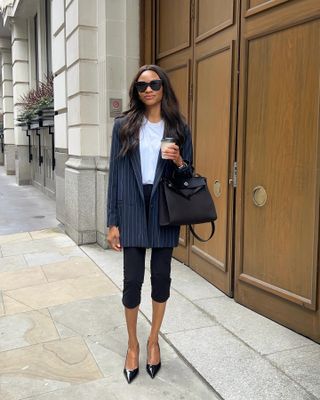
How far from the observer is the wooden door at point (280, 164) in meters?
3.51

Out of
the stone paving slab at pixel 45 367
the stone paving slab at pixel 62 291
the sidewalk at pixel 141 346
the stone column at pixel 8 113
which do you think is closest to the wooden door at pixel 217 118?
the sidewalk at pixel 141 346

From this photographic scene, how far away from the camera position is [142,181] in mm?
3041

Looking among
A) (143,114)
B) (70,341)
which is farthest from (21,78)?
(143,114)

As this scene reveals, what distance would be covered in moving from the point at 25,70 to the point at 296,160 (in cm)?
1298

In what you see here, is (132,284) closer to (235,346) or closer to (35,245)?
(235,346)

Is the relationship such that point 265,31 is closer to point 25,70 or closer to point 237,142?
point 237,142

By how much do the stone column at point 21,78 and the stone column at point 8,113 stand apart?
A: 273cm

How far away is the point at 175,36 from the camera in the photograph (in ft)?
18.6

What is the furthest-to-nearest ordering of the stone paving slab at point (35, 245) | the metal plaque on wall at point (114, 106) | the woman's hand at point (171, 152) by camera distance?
the stone paving slab at point (35, 245)
the metal plaque on wall at point (114, 106)
the woman's hand at point (171, 152)

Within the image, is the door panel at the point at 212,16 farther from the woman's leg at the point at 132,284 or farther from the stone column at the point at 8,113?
the stone column at the point at 8,113

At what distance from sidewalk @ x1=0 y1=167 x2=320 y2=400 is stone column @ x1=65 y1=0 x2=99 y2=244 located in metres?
1.45

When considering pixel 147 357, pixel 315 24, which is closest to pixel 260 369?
pixel 147 357

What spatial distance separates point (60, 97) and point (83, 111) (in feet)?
4.41

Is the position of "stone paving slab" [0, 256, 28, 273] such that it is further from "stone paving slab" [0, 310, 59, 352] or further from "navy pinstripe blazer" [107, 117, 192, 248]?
"navy pinstripe blazer" [107, 117, 192, 248]
